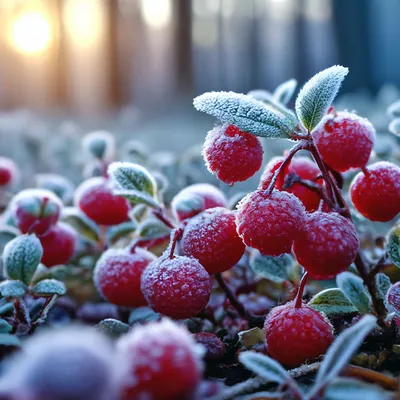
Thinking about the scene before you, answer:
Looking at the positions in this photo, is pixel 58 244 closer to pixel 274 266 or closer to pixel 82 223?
pixel 82 223

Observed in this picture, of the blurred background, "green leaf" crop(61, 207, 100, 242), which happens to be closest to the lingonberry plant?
"green leaf" crop(61, 207, 100, 242)

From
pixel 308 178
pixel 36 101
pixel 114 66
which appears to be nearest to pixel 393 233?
pixel 308 178

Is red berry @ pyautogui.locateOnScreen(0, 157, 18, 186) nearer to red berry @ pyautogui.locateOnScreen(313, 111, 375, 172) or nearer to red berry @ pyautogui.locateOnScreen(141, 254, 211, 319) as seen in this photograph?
red berry @ pyautogui.locateOnScreen(141, 254, 211, 319)

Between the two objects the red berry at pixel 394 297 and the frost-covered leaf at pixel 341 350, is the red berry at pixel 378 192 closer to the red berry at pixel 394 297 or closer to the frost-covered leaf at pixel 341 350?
the red berry at pixel 394 297

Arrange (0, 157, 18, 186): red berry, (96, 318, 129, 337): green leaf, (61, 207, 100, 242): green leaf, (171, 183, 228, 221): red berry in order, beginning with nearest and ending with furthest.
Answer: (96, 318, 129, 337): green leaf < (171, 183, 228, 221): red berry < (61, 207, 100, 242): green leaf < (0, 157, 18, 186): red berry

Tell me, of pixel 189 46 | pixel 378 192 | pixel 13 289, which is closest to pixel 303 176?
pixel 378 192

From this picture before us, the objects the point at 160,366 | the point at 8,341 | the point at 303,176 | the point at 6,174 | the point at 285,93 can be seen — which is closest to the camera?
the point at 160,366

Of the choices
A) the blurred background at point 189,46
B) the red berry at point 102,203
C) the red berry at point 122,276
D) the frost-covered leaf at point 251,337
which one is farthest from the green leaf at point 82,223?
the blurred background at point 189,46
